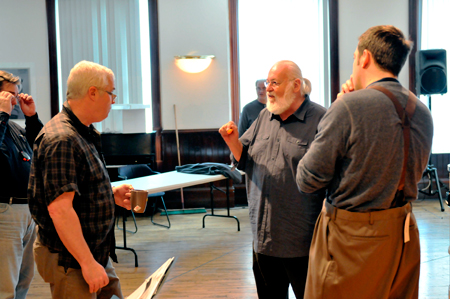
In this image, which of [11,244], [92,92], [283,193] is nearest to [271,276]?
[283,193]

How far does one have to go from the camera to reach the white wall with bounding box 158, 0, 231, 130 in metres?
6.21

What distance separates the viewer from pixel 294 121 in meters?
2.13

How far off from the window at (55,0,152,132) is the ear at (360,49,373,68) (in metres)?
4.90

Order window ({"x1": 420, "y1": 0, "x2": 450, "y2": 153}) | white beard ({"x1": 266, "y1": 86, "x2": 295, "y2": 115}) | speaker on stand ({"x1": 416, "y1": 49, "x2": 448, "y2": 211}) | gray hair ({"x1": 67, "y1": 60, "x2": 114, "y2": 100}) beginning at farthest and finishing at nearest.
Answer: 1. window ({"x1": 420, "y1": 0, "x2": 450, "y2": 153})
2. speaker on stand ({"x1": 416, "y1": 49, "x2": 448, "y2": 211})
3. white beard ({"x1": 266, "y1": 86, "x2": 295, "y2": 115})
4. gray hair ({"x1": 67, "y1": 60, "x2": 114, "y2": 100})

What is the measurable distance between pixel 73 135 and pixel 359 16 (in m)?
6.04

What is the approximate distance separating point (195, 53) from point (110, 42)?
1319 mm

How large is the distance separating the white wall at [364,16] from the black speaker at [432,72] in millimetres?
455

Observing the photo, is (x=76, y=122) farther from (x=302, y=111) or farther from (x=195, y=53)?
(x=195, y=53)

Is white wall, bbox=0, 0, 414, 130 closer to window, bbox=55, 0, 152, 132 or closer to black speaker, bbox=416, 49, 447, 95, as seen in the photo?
window, bbox=55, 0, 152, 132

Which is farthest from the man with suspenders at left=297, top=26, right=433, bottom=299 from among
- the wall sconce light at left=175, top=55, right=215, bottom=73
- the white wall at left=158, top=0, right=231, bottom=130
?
the white wall at left=158, top=0, right=231, bottom=130

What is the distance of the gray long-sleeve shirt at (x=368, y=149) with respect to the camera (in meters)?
1.44

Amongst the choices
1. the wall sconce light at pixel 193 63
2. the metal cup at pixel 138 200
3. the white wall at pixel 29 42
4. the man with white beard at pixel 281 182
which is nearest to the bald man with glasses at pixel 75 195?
the metal cup at pixel 138 200

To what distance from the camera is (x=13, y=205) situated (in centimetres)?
229

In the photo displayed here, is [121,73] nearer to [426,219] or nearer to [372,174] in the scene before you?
[426,219]
